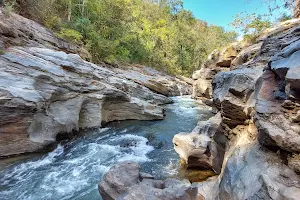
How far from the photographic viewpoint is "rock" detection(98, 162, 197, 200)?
4941mm

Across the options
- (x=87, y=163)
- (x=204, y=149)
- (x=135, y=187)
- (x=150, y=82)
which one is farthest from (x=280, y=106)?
(x=150, y=82)

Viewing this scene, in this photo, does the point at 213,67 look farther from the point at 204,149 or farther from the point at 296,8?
the point at 204,149

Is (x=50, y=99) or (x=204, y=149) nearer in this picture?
(x=204, y=149)

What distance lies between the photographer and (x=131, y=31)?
36469 mm

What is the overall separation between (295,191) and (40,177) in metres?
7.38

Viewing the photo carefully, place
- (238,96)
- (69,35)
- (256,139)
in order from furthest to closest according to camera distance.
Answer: (69,35), (238,96), (256,139)

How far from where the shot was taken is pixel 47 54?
456 inches

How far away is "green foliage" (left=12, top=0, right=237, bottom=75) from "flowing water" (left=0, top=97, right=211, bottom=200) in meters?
10.2

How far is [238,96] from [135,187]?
3766mm

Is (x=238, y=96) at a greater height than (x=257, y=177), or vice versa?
(x=238, y=96)

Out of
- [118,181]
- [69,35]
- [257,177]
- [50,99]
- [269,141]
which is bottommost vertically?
[118,181]

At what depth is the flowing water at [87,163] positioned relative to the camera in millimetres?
6656

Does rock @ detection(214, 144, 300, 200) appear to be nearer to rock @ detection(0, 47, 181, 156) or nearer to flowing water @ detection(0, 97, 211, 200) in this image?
flowing water @ detection(0, 97, 211, 200)

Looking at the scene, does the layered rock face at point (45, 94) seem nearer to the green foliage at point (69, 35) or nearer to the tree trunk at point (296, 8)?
the green foliage at point (69, 35)
